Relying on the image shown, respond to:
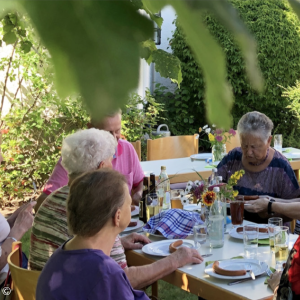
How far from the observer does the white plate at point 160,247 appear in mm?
2151

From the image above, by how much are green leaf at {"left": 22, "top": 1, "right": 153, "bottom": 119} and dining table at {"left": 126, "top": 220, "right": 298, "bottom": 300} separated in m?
1.57

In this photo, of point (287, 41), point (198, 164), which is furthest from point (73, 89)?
point (198, 164)

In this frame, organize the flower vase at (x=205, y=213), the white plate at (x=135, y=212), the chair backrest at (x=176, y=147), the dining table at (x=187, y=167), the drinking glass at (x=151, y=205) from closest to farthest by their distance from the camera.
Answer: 1. the flower vase at (x=205, y=213)
2. the drinking glass at (x=151, y=205)
3. the white plate at (x=135, y=212)
4. the dining table at (x=187, y=167)
5. the chair backrest at (x=176, y=147)

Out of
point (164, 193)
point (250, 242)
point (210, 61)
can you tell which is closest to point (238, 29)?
point (210, 61)

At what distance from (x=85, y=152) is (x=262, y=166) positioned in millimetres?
1321

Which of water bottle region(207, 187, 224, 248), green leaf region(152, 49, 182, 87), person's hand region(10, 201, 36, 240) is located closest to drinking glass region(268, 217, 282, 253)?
water bottle region(207, 187, 224, 248)

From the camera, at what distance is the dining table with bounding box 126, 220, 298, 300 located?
1702 millimetres

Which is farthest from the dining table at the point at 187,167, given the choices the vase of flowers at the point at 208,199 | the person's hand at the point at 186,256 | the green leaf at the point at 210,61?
→ the green leaf at the point at 210,61

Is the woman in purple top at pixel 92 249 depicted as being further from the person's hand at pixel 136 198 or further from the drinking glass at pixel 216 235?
the person's hand at pixel 136 198

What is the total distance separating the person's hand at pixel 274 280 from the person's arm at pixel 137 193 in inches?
63.2

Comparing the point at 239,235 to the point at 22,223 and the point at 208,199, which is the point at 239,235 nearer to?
the point at 208,199

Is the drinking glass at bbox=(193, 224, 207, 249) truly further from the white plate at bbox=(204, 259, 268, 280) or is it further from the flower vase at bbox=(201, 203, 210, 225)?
the white plate at bbox=(204, 259, 268, 280)

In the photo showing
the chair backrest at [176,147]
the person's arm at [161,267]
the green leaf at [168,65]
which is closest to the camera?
the green leaf at [168,65]

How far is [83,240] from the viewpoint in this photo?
5.81 ft
